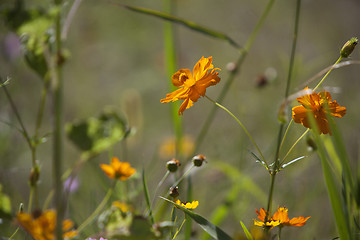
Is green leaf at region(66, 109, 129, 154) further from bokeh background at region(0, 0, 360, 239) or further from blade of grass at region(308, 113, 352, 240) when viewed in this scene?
bokeh background at region(0, 0, 360, 239)

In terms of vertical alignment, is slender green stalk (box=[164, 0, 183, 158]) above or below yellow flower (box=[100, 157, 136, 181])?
above

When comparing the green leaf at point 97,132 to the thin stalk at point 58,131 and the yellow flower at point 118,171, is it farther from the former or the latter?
Result: the thin stalk at point 58,131

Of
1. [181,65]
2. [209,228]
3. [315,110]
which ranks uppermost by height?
[181,65]

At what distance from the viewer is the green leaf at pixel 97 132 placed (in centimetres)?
63

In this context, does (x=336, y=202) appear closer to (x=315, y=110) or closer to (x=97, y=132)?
(x=315, y=110)

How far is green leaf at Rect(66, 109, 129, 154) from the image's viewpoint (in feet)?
2.07

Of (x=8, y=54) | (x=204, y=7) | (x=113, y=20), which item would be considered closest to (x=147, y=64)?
(x=113, y=20)

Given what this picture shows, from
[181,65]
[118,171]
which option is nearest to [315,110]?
[118,171]

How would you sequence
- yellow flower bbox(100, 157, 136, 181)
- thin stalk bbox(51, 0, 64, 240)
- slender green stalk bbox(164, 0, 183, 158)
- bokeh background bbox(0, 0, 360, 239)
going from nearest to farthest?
1. thin stalk bbox(51, 0, 64, 240)
2. yellow flower bbox(100, 157, 136, 181)
3. slender green stalk bbox(164, 0, 183, 158)
4. bokeh background bbox(0, 0, 360, 239)

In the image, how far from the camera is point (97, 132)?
2.14 ft

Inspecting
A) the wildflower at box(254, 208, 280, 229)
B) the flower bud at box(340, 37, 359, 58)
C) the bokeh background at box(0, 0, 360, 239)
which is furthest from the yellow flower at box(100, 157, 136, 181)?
the bokeh background at box(0, 0, 360, 239)

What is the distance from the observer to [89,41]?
2229 millimetres

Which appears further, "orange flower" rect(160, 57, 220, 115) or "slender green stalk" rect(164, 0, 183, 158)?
"slender green stalk" rect(164, 0, 183, 158)

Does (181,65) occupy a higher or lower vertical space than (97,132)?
higher
